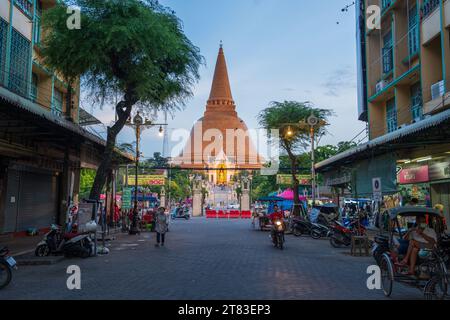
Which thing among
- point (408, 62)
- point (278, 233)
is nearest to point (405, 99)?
point (408, 62)

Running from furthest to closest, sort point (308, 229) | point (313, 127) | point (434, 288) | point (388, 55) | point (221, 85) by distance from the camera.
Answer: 1. point (221, 85)
2. point (313, 127)
3. point (308, 229)
4. point (388, 55)
5. point (434, 288)

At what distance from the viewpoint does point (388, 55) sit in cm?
2416

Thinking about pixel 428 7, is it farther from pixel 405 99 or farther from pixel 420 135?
pixel 420 135

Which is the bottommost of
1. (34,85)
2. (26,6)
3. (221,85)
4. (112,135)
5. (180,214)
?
(180,214)

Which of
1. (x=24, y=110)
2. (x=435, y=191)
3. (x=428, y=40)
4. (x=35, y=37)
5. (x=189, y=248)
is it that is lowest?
(x=189, y=248)

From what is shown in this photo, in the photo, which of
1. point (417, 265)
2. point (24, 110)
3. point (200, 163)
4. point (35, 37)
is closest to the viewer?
point (417, 265)

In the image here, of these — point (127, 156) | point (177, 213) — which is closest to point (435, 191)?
point (127, 156)

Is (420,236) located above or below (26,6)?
below

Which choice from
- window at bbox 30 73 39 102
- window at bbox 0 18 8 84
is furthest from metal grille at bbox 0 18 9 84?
window at bbox 30 73 39 102

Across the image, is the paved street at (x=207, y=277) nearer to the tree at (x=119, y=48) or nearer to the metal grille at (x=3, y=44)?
the tree at (x=119, y=48)

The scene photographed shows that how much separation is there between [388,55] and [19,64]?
61.1 ft

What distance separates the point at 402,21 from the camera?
22984 mm
